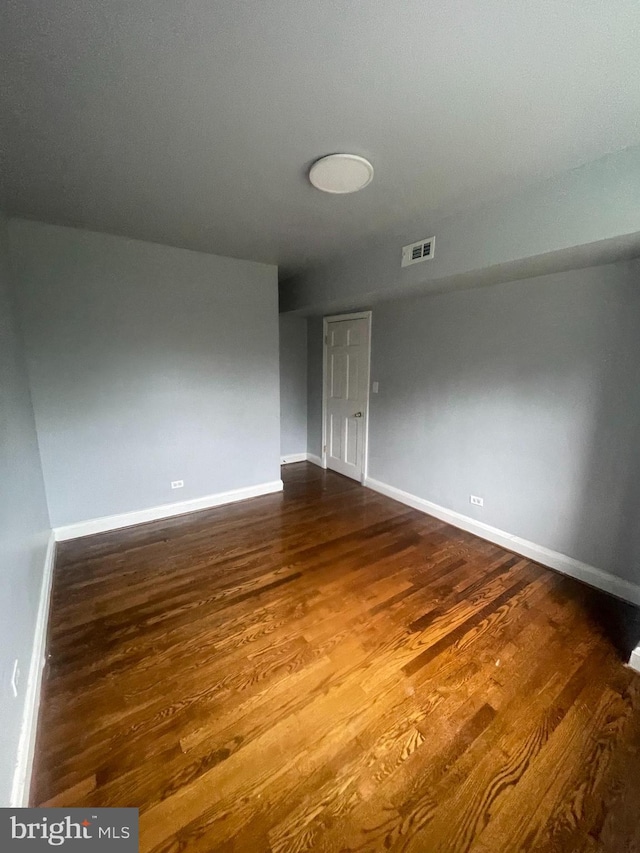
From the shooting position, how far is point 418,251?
260 cm

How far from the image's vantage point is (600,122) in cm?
147

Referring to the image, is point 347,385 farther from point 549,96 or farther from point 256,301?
point 549,96

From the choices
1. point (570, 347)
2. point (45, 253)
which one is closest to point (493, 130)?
point (570, 347)

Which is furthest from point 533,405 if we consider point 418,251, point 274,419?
point 274,419

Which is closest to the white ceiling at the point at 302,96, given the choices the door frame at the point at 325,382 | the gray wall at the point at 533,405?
the gray wall at the point at 533,405

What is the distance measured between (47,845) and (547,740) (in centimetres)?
178

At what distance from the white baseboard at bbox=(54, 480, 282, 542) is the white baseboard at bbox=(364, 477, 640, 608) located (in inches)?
61.3

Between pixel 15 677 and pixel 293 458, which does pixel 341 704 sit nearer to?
pixel 15 677

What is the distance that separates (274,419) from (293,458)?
1.45 metres

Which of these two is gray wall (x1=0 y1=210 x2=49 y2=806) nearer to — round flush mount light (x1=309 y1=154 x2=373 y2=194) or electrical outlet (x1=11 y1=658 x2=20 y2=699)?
electrical outlet (x1=11 y1=658 x2=20 y2=699)

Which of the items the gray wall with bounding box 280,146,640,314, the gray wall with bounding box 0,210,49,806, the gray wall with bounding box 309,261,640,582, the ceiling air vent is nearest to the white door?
the gray wall with bounding box 309,261,640,582

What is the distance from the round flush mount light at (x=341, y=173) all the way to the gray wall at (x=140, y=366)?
1712 millimetres

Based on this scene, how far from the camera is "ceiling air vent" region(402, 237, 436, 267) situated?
99.3 inches

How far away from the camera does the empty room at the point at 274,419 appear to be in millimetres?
1143
